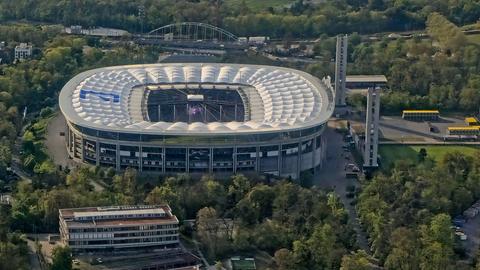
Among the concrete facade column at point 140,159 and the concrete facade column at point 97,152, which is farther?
the concrete facade column at point 97,152

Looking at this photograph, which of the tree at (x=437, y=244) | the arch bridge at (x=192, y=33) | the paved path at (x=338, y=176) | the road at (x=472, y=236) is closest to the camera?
the tree at (x=437, y=244)

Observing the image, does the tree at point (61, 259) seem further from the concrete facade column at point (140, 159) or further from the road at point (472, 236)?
the road at point (472, 236)

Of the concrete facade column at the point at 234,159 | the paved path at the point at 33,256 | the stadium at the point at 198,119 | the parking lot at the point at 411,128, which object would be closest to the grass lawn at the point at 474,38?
the parking lot at the point at 411,128

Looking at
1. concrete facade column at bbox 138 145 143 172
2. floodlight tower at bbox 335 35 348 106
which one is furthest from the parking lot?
concrete facade column at bbox 138 145 143 172

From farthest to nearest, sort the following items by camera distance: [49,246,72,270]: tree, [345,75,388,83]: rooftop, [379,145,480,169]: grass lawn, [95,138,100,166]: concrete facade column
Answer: [345,75,388,83]: rooftop
[379,145,480,169]: grass lawn
[95,138,100,166]: concrete facade column
[49,246,72,270]: tree

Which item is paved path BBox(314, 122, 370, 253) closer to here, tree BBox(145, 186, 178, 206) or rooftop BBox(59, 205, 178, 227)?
tree BBox(145, 186, 178, 206)

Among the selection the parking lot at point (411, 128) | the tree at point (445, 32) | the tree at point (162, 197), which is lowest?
the tree at point (162, 197)

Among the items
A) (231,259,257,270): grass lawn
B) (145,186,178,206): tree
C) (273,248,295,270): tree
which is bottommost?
(231,259,257,270): grass lawn
